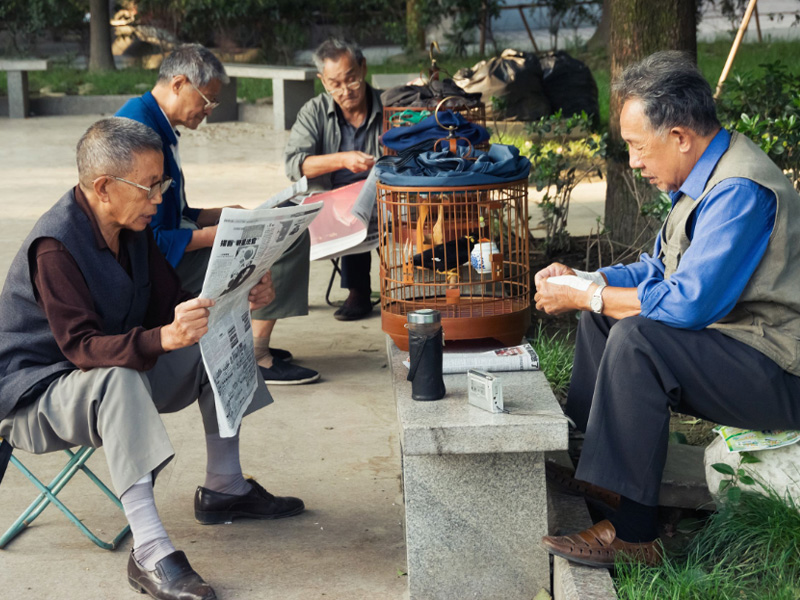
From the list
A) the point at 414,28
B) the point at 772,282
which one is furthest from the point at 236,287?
the point at 414,28

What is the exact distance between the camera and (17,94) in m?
14.3

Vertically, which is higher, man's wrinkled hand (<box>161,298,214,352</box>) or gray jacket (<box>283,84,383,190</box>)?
gray jacket (<box>283,84,383,190</box>)

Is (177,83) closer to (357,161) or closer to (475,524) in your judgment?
(357,161)

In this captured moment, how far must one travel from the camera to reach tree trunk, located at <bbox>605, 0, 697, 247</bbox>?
5.41 meters

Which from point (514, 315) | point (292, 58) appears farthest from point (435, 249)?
point (292, 58)

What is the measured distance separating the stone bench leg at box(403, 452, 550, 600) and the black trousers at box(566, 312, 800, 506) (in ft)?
0.76

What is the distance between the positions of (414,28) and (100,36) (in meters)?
5.96

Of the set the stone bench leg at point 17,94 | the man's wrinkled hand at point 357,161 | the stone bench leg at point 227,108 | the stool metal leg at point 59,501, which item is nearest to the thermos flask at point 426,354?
the stool metal leg at point 59,501

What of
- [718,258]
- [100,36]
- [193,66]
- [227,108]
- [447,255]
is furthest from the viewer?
[100,36]

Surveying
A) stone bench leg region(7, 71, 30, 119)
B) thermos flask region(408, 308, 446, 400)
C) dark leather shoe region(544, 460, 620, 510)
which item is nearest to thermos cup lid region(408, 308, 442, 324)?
thermos flask region(408, 308, 446, 400)

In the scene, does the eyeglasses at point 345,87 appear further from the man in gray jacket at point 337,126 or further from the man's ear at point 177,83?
the man's ear at point 177,83

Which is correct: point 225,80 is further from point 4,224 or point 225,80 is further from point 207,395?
point 4,224

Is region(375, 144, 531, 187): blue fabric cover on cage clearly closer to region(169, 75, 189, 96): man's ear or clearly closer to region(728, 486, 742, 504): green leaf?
region(169, 75, 189, 96): man's ear

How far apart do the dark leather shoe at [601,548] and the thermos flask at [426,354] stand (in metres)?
0.51
